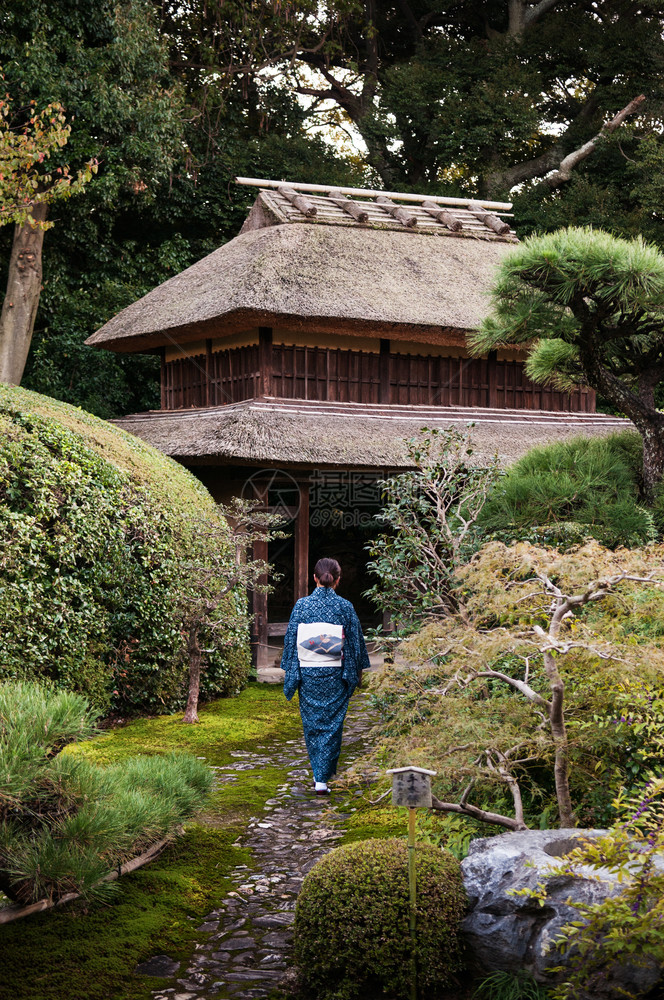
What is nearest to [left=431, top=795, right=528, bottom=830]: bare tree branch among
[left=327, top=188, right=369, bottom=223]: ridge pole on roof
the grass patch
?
the grass patch

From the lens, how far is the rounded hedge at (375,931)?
4055 mm

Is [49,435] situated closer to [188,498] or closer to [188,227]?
[188,498]

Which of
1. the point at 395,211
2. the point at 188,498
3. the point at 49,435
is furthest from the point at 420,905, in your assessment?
the point at 395,211

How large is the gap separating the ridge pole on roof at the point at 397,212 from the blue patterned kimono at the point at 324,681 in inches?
455

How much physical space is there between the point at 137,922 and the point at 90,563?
4.39 metres

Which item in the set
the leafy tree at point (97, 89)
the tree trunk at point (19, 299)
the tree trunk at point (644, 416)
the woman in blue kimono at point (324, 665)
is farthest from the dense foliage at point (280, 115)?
the woman in blue kimono at point (324, 665)

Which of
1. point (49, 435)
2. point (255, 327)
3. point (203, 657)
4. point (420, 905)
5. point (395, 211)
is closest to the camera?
point (420, 905)

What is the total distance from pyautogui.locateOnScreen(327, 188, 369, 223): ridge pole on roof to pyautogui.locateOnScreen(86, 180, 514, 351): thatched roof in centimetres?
11

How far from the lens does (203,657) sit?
34.0 ft

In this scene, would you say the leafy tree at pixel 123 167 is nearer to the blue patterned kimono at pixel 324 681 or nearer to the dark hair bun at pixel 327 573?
the dark hair bun at pixel 327 573

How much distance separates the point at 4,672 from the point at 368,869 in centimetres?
438

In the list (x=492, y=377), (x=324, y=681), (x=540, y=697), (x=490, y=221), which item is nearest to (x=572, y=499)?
(x=324, y=681)

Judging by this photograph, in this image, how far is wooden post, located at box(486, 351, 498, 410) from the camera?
53.9ft

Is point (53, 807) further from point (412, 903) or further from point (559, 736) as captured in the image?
point (559, 736)
